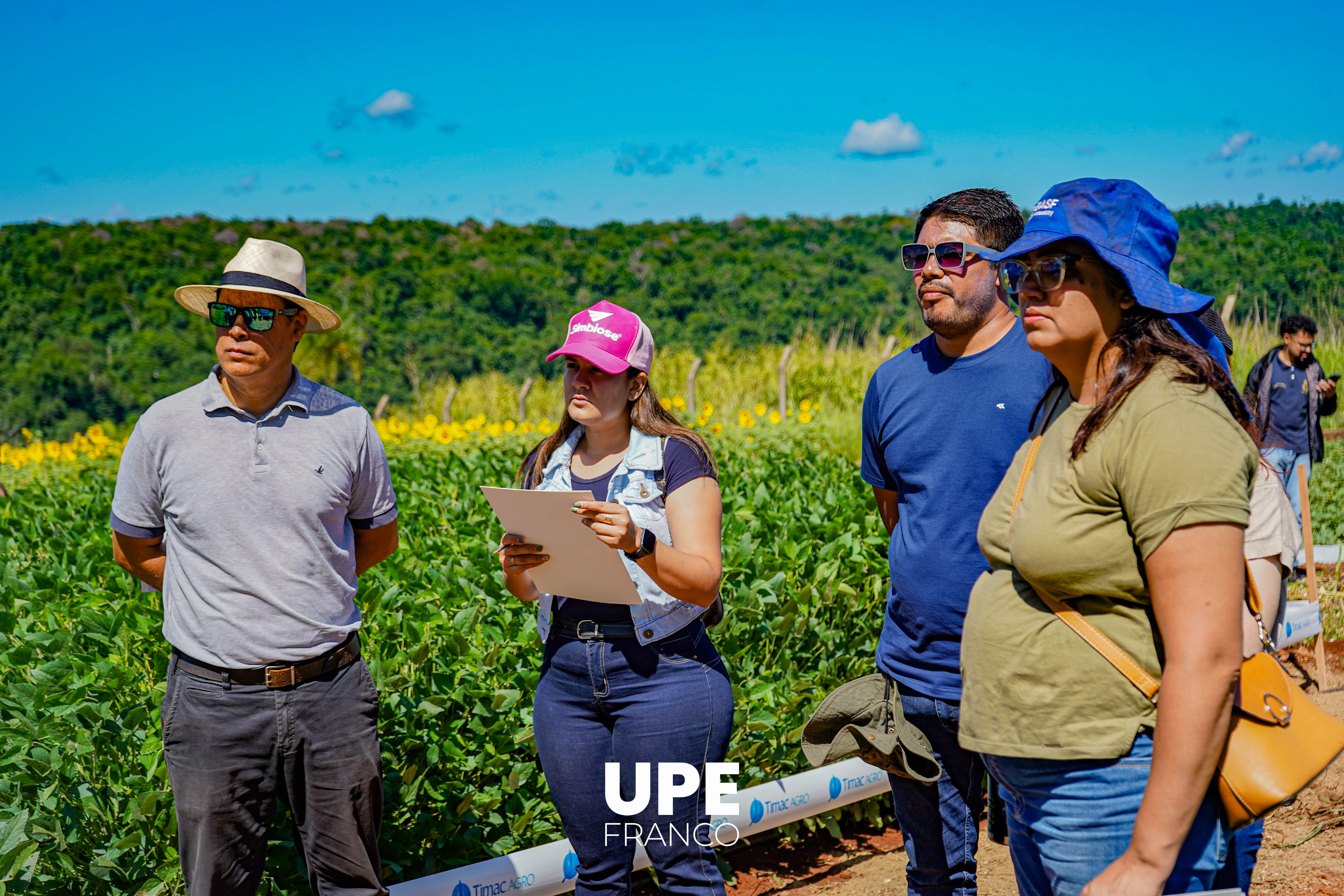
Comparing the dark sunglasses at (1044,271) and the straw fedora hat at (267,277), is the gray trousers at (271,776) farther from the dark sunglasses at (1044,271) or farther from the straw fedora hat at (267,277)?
the dark sunglasses at (1044,271)

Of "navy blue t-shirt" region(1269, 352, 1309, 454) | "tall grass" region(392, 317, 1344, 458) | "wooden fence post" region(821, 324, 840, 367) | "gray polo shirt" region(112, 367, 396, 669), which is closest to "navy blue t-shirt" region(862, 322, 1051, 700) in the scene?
"gray polo shirt" region(112, 367, 396, 669)

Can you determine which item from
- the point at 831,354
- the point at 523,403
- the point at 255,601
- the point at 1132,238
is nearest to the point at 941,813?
the point at 1132,238

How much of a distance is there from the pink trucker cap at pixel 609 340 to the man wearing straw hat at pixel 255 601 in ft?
2.31

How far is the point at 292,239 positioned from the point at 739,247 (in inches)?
945

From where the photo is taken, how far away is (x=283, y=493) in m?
2.58

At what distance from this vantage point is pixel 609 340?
2557 mm

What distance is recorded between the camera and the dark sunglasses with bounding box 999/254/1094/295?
1.65 meters

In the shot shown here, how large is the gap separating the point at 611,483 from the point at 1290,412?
8.19 m

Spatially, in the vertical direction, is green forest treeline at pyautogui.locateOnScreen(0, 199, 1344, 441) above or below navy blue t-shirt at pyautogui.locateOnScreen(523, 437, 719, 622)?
above

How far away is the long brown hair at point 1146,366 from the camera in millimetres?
1538

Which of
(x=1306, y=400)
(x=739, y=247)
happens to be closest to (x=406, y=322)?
(x=739, y=247)

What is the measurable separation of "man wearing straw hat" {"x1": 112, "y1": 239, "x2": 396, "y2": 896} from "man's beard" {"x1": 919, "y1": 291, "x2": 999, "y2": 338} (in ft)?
5.12

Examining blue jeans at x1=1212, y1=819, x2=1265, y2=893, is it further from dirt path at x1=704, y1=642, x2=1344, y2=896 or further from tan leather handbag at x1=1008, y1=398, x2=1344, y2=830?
dirt path at x1=704, y1=642, x2=1344, y2=896

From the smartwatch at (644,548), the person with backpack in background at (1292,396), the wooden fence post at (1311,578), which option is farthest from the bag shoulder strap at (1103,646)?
the person with backpack in background at (1292,396)
